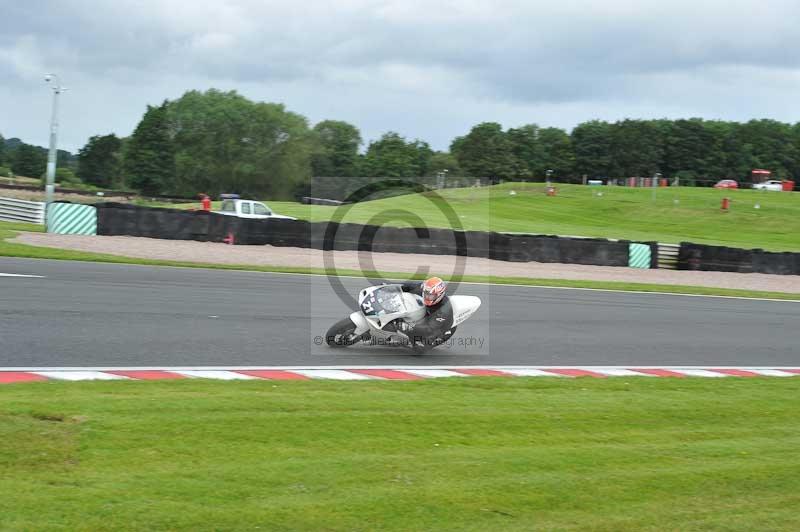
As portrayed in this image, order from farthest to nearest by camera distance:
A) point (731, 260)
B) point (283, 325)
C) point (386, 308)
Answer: point (731, 260) → point (283, 325) → point (386, 308)

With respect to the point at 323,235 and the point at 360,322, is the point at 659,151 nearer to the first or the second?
the point at 323,235

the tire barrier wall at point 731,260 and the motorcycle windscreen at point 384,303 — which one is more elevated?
the tire barrier wall at point 731,260

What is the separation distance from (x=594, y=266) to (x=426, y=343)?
18.7 meters

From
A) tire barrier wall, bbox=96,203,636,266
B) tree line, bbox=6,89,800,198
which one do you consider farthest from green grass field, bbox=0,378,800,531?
tree line, bbox=6,89,800,198

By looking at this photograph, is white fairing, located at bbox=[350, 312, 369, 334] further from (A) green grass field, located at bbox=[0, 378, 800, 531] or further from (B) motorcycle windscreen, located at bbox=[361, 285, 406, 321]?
(A) green grass field, located at bbox=[0, 378, 800, 531]

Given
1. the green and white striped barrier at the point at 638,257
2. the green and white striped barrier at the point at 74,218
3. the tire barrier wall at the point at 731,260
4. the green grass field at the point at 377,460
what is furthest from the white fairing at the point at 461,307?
the tire barrier wall at the point at 731,260

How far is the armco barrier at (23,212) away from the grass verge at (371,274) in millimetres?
5876

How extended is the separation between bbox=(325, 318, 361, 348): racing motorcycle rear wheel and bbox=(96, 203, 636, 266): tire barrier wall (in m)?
15.7

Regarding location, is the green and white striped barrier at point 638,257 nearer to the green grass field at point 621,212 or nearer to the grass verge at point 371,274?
the grass verge at point 371,274

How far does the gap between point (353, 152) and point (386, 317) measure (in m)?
90.5

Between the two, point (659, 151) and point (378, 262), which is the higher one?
point (659, 151)

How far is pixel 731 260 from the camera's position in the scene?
2953 centimetres

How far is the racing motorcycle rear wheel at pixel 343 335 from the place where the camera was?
11398 millimetres

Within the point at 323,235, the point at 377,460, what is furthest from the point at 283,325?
the point at 323,235
